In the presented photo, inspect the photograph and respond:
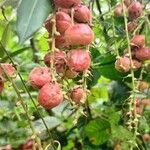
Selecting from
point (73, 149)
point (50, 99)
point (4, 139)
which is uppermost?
point (50, 99)

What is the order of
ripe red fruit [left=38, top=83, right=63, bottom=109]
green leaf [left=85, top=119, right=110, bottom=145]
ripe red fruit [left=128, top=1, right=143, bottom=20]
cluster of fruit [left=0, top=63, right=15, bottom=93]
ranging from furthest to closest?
green leaf [left=85, top=119, right=110, bottom=145]
ripe red fruit [left=128, top=1, right=143, bottom=20]
cluster of fruit [left=0, top=63, right=15, bottom=93]
ripe red fruit [left=38, top=83, right=63, bottom=109]

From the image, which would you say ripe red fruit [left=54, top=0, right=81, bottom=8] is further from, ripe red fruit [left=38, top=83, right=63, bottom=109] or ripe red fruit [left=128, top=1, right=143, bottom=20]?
ripe red fruit [left=128, top=1, right=143, bottom=20]

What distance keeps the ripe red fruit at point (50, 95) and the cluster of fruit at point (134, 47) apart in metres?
0.24

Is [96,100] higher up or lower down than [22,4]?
lower down

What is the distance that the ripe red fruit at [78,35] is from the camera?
35.7 inches

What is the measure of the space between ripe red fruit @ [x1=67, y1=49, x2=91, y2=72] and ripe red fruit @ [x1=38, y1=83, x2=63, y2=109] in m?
0.05

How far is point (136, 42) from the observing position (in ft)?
4.36

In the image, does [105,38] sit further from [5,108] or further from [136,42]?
[5,108]

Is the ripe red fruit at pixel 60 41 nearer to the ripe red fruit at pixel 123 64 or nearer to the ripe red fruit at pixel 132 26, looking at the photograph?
the ripe red fruit at pixel 123 64

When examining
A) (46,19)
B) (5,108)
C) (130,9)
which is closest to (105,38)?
(130,9)

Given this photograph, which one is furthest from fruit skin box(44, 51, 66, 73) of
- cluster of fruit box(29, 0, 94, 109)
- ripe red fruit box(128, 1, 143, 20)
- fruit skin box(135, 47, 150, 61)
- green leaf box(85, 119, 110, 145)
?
green leaf box(85, 119, 110, 145)

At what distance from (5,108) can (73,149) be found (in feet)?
1.62

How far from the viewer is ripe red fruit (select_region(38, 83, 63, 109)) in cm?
89

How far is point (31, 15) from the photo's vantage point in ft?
3.15
